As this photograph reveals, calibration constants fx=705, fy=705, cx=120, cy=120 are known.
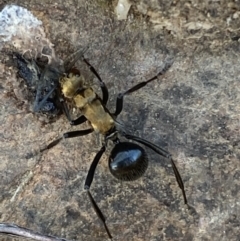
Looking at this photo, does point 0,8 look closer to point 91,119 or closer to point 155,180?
point 91,119

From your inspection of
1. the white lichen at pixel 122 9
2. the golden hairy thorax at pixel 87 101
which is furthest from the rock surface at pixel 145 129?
the golden hairy thorax at pixel 87 101

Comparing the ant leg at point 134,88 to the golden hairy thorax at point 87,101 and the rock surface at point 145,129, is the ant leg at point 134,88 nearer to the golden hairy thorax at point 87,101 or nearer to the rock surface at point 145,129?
the rock surface at point 145,129

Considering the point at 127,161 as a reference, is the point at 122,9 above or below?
above

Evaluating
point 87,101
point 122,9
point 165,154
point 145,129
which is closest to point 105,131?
point 87,101

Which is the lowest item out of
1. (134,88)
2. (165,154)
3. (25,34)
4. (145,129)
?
(165,154)

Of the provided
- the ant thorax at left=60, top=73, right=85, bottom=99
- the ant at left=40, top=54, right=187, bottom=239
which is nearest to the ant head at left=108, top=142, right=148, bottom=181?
the ant at left=40, top=54, right=187, bottom=239

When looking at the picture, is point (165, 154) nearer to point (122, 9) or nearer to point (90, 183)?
point (90, 183)

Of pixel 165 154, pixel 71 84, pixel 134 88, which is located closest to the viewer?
pixel 165 154
